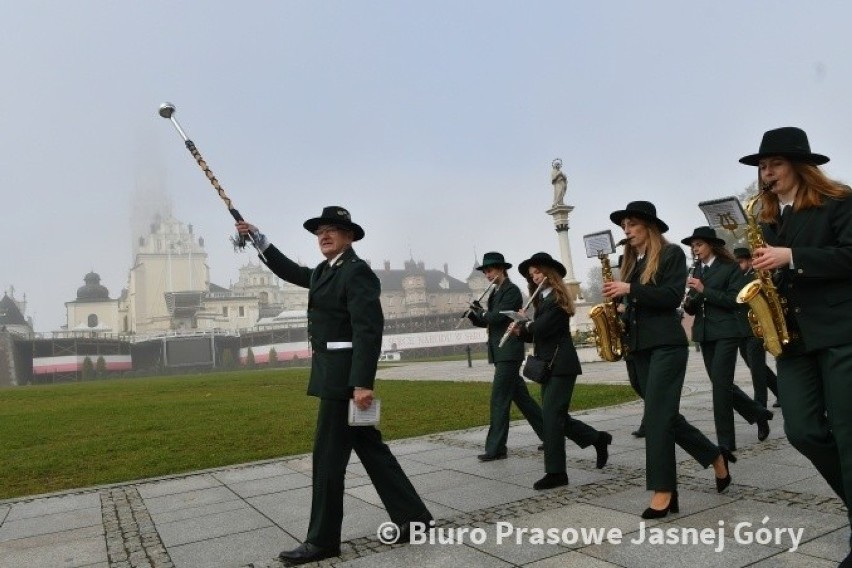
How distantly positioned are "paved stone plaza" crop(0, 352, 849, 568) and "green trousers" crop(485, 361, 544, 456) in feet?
0.91

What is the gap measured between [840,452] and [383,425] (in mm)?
8533

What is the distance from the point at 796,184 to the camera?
365 cm

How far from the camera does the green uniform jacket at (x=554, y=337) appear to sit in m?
6.07

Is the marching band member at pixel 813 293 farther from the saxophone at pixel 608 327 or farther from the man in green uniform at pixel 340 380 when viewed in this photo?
the man in green uniform at pixel 340 380

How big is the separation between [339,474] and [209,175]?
2.73 metres

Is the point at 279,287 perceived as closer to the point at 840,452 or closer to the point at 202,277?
the point at 202,277

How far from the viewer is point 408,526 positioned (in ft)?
14.9

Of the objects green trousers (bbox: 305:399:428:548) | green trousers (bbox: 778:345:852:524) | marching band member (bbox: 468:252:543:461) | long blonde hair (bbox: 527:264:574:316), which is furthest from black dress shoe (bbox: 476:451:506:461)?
green trousers (bbox: 778:345:852:524)

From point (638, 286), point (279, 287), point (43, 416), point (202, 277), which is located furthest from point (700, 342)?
point (279, 287)

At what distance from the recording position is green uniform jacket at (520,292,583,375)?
19.9ft

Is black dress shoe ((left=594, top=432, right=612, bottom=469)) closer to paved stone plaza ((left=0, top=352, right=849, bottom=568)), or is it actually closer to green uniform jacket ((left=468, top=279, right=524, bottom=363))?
paved stone plaza ((left=0, top=352, right=849, bottom=568))

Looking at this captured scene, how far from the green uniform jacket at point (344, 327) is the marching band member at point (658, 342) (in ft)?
5.88

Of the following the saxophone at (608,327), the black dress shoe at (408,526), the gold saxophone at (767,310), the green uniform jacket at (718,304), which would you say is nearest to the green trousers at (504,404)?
the green uniform jacket at (718,304)

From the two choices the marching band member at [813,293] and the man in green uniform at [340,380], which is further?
the man in green uniform at [340,380]
